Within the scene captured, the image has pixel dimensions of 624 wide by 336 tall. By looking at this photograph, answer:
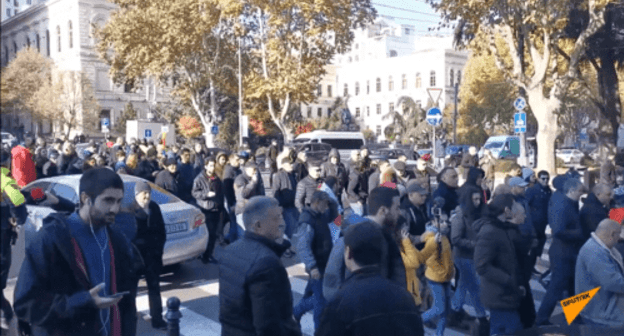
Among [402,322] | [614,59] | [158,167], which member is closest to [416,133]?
[614,59]

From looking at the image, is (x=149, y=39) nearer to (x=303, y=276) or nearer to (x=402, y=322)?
(x=303, y=276)

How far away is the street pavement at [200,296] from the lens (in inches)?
292

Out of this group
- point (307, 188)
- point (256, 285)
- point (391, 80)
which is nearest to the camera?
point (256, 285)

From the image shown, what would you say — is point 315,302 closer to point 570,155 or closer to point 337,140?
point 337,140

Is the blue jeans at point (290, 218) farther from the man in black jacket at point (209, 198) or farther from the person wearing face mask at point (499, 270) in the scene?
the person wearing face mask at point (499, 270)

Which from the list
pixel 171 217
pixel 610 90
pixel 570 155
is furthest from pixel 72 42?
pixel 570 155

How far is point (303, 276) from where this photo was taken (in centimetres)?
1014

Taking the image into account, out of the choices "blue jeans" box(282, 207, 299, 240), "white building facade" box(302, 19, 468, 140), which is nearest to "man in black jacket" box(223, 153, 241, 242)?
"blue jeans" box(282, 207, 299, 240)

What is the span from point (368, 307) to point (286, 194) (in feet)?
27.3

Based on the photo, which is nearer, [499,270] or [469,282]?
[499,270]

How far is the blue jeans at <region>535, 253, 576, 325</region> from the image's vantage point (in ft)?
23.1

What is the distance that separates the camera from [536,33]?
25.9m

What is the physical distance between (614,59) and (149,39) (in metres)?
21.2

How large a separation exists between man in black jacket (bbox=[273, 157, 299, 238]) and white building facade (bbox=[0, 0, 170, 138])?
4221 millimetres
